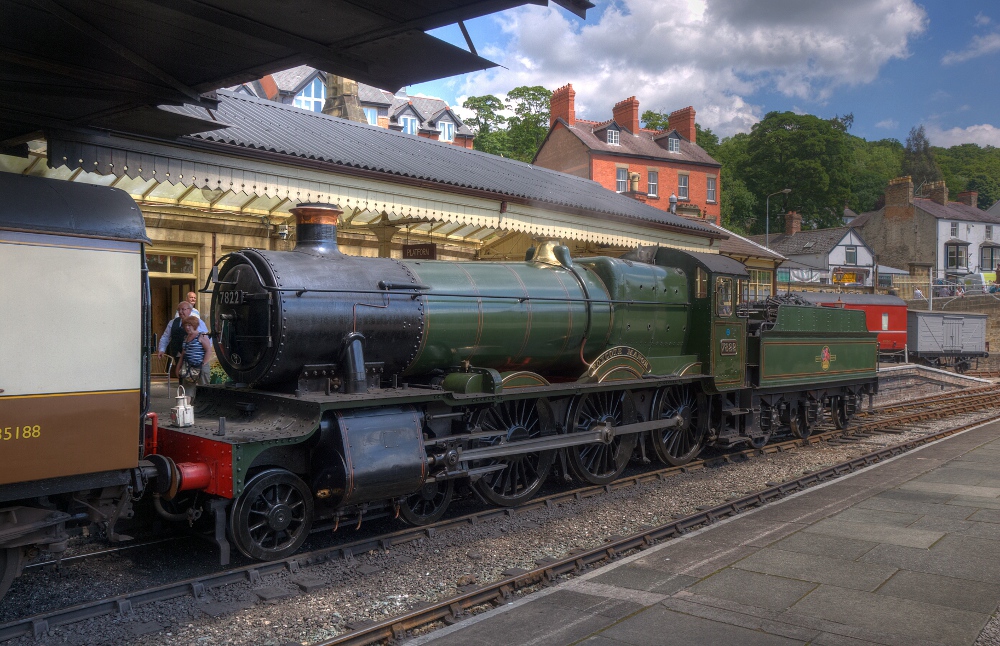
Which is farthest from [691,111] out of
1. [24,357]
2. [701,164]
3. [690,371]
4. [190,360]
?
[24,357]

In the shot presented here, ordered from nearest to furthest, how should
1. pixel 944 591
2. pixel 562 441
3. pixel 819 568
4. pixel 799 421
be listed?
pixel 944 591
pixel 819 568
pixel 562 441
pixel 799 421

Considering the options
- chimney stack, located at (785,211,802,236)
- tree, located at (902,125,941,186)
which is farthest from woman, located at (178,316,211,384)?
tree, located at (902,125,941,186)

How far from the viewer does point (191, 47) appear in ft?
17.3

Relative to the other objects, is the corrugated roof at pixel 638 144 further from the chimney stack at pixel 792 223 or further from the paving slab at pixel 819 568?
the paving slab at pixel 819 568

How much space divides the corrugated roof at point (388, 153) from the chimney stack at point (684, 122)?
98.8 ft

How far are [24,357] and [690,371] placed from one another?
7.66 meters

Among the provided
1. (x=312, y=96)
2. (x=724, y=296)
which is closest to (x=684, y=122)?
(x=312, y=96)

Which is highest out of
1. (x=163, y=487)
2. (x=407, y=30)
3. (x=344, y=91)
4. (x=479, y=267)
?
(x=344, y=91)

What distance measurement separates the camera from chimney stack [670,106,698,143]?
4566cm

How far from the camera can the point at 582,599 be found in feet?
16.9

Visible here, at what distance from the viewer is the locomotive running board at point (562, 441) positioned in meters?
7.15

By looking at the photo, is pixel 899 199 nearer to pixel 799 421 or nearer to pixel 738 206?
pixel 738 206

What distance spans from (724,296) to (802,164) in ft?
188

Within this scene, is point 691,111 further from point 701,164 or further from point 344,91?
point 344,91
